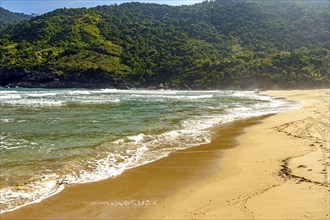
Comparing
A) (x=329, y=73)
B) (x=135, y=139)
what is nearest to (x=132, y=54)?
(x=329, y=73)

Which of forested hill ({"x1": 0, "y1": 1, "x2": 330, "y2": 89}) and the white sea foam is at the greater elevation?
forested hill ({"x1": 0, "y1": 1, "x2": 330, "y2": 89})

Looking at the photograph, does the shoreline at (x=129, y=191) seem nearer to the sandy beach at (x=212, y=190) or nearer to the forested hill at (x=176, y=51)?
the sandy beach at (x=212, y=190)

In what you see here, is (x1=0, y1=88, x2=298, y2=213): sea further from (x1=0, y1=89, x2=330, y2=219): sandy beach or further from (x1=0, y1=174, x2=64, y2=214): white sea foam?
(x1=0, y1=89, x2=330, y2=219): sandy beach

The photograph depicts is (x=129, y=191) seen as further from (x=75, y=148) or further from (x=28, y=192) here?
(x=75, y=148)

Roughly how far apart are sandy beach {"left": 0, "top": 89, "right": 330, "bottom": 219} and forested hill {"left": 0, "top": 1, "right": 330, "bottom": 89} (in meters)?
67.6

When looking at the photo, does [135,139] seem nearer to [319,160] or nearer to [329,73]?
[319,160]

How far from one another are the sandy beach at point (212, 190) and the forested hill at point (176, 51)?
222 ft

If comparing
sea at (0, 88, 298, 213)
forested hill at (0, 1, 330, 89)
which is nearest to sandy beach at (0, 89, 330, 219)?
sea at (0, 88, 298, 213)

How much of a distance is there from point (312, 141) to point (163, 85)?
74.8 m

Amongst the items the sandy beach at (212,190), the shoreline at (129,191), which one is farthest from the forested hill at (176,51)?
the shoreline at (129,191)

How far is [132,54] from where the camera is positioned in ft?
357

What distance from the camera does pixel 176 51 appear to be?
355 ft

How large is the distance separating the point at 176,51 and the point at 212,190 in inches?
4034

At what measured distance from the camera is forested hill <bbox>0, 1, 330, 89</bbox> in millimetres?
82125
